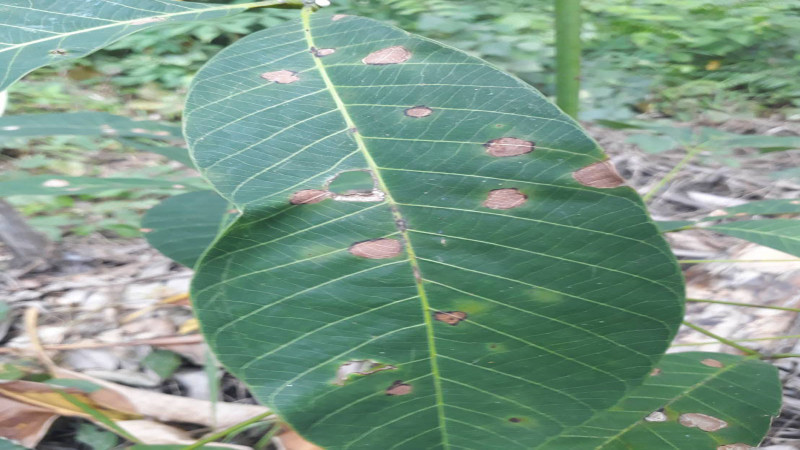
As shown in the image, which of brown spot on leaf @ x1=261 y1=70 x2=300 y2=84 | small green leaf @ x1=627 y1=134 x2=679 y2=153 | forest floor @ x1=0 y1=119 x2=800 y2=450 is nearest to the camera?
brown spot on leaf @ x1=261 y1=70 x2=300 y2=84

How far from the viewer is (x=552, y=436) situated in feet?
1.15

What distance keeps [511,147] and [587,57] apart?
107 inches

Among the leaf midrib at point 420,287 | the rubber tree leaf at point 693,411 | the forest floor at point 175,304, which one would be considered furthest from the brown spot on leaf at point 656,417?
the leaf midrib at point 420,287

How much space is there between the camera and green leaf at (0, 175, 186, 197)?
2.57ft

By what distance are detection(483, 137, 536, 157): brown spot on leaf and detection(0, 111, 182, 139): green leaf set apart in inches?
20.3

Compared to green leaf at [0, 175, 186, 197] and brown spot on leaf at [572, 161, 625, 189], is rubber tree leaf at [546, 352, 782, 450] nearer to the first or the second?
brown spot on leaf at [572, 161, 625, 189]

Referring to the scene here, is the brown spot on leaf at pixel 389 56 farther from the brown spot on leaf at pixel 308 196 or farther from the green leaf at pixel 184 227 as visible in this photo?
the green leaf at pixel 184 227

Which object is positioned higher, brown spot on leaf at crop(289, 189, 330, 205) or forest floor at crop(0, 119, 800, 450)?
brown spot on leaf at crop(289, 189, 330, 205)

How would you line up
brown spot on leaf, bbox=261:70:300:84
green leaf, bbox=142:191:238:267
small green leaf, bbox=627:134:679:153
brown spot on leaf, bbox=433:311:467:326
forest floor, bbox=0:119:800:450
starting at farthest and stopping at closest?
small green leaf, bbox=627:134:679:153
forest floor, bbox=0:119:800:450
green leaf, bbox=142:191:238:267
brown spot on leaf, bbox=261:70:300:84
brown spot on leaf, bbox=433:311:467:326

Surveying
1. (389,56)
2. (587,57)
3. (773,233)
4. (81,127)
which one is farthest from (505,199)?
(587,57)

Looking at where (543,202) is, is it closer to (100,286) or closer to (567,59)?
(567,59)

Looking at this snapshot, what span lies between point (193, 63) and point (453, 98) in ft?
9.07

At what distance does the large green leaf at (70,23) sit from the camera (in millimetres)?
474

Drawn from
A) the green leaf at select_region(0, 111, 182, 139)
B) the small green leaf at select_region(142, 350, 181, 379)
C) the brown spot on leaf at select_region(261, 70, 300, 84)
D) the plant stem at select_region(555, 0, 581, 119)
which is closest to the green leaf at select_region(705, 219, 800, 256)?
the plant stem at select_region(555, 0, 581, 119)
